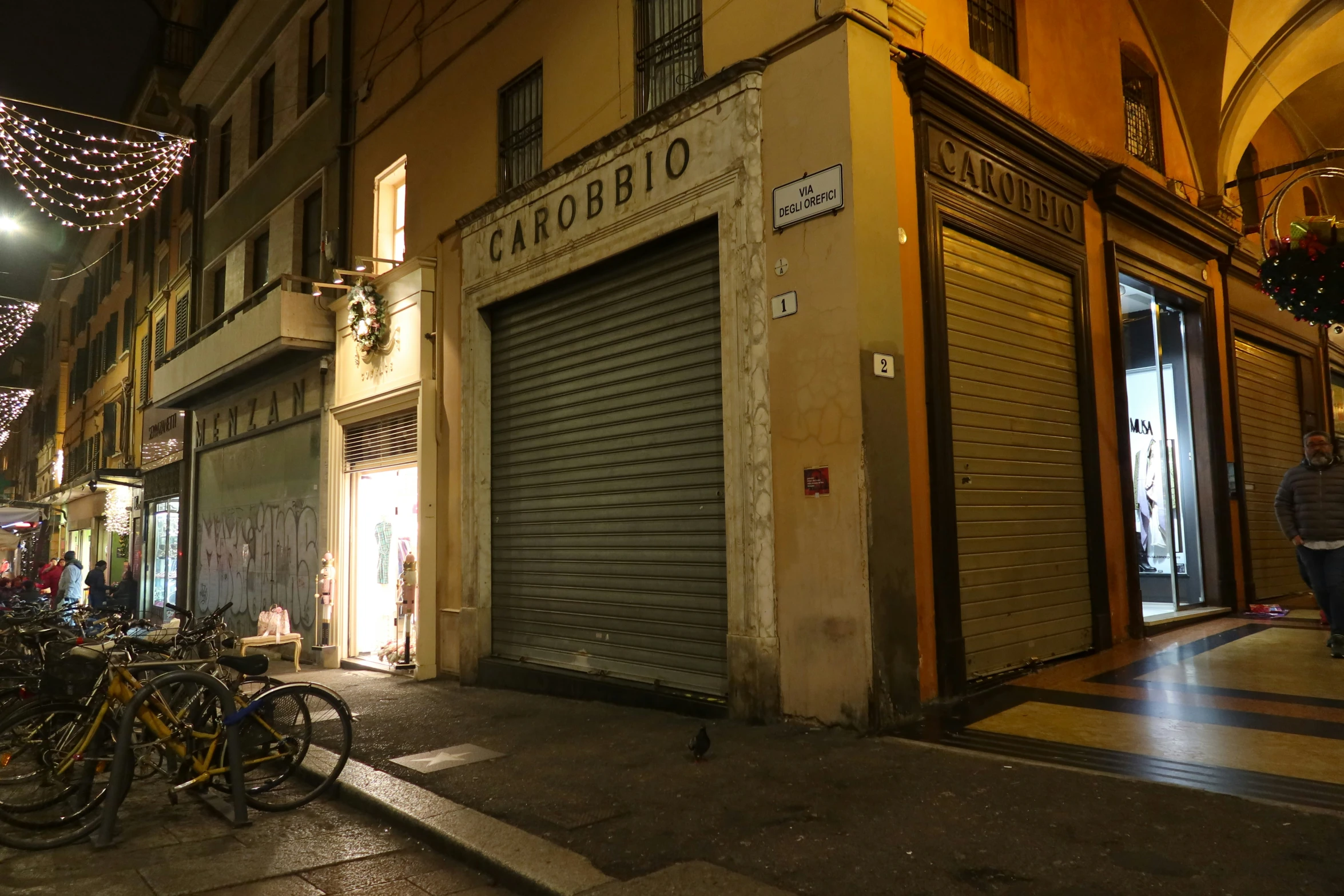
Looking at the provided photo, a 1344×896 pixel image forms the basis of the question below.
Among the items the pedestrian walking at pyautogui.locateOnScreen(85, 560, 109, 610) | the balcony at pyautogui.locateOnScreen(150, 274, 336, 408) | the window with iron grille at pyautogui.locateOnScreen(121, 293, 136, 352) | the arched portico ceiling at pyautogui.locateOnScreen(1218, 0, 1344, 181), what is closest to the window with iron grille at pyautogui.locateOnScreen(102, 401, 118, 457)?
the window with iron grille at pyautogui.locateOnScreen(121, 293, 136, 352)

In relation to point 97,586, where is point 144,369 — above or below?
above

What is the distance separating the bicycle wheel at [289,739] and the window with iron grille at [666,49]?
224 inches

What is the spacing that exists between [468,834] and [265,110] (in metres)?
16.4

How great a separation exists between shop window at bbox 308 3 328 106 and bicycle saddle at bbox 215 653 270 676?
37.7 feet

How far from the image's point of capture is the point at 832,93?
6.46 meters

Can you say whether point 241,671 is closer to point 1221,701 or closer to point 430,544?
point 430,544

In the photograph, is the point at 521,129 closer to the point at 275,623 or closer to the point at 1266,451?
the point at 275,623

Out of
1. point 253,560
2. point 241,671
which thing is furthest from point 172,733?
point 253,560

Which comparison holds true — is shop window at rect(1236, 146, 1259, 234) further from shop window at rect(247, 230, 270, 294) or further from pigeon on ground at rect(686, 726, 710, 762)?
shop window at rect(247, 230, 270, 294)

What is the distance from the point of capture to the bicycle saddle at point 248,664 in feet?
18.9

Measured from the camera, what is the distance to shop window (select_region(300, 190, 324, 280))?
14.4 metres

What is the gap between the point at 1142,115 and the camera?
11008 mm

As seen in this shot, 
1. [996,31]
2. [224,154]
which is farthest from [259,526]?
[996,31]

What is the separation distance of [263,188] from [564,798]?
14956mm
